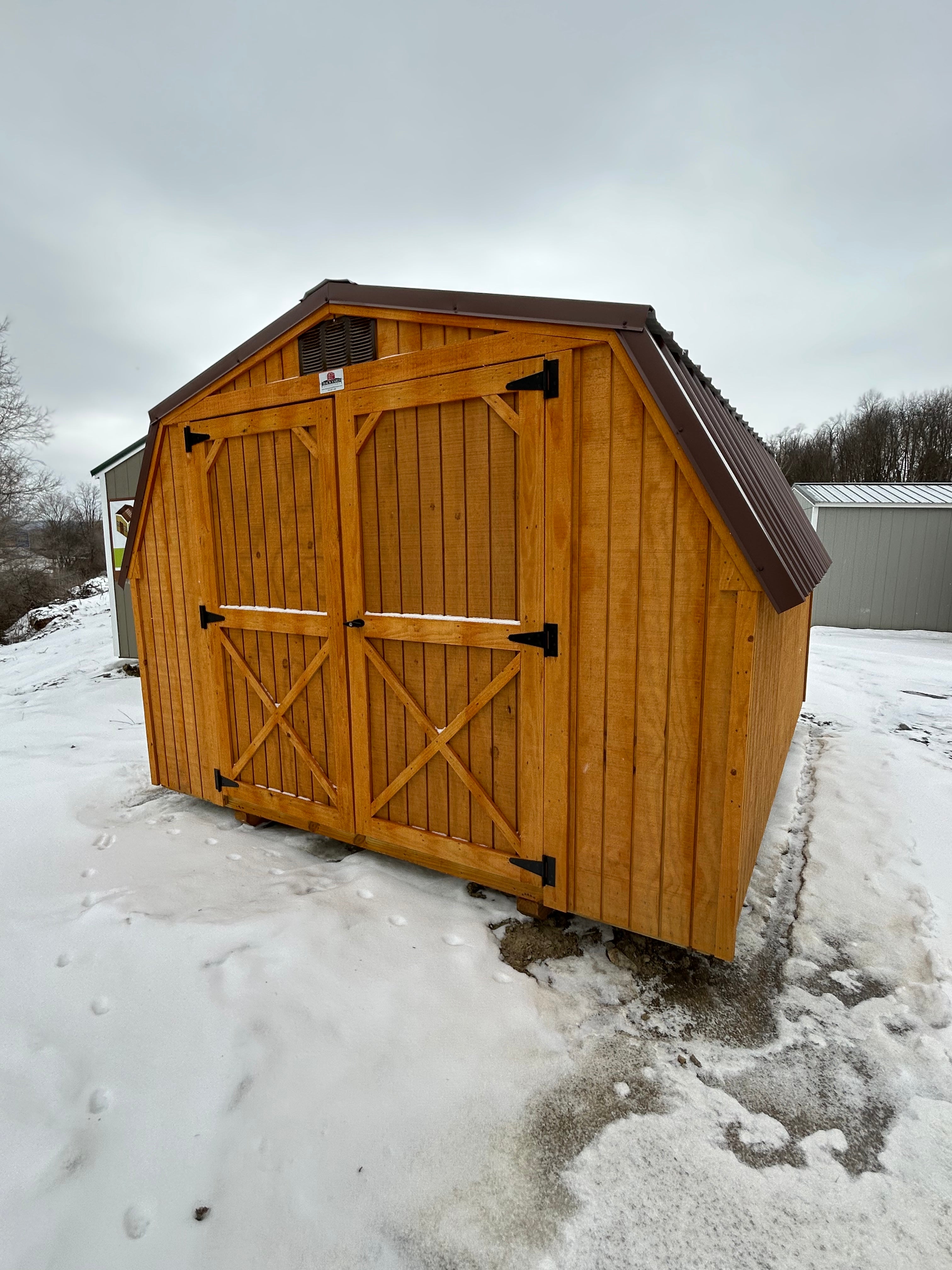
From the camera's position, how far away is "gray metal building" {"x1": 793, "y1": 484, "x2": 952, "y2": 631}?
1162 cm

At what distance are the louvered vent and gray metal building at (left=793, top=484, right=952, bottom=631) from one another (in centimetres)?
1163

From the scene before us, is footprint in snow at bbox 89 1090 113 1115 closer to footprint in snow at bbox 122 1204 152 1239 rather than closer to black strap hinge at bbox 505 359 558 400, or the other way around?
footprint in snow at bbox 122 1204 152 1239

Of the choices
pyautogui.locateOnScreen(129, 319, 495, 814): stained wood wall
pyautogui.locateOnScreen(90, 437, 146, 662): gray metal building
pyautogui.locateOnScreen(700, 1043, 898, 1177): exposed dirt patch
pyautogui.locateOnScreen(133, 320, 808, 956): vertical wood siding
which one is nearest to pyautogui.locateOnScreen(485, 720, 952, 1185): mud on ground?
pyautogui.locateOnScreen(700, 1043, 898, 1177): exposed dirt patch

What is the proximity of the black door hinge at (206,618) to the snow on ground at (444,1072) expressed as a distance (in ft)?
4.51

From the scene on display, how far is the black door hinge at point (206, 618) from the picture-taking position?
3646 mm

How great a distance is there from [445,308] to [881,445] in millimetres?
27097

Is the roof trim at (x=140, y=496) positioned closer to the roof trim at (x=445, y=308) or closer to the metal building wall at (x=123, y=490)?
the roof trim at (x=445, y=308)

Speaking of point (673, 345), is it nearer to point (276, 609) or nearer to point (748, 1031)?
point (276, 609)

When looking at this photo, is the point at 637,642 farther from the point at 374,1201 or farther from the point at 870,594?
the point at 870,594

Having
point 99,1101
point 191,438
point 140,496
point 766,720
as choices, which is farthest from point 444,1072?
point 140,496

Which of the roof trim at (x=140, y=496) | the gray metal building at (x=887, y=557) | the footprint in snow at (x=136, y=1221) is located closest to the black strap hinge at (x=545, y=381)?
the roof trim at (x=140, y=496)

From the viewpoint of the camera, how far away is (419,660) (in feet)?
9.50

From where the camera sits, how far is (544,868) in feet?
8.69

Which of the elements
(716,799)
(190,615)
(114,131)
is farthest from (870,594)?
(114,131)
